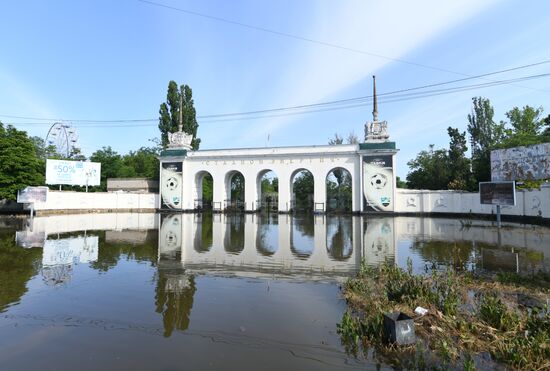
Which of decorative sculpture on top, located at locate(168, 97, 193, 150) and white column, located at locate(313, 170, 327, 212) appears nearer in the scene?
white column, located at locate(313, 170, 327, 212)

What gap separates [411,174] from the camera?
43.9 metres

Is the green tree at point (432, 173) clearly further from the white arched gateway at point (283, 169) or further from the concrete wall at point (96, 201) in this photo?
the concrete wall at point (96, 201)

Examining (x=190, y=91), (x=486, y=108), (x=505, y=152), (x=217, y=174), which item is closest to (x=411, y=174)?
(x=486, y=108)

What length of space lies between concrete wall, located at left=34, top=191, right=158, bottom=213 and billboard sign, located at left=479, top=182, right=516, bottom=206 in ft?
105

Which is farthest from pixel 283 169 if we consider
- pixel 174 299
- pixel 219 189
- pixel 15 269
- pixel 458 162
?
pixel 174 299

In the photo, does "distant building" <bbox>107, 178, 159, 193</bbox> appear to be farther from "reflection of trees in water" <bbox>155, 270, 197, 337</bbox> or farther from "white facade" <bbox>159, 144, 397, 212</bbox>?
"reflection of trees in water" <bbox>155, 270, 197, 337</bbox>

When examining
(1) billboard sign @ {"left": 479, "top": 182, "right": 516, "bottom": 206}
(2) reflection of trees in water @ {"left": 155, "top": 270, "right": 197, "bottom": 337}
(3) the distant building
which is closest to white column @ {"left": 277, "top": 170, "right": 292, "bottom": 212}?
(3) the distant building

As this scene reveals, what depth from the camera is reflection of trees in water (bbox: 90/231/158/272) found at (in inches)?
344

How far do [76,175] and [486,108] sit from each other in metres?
48.7

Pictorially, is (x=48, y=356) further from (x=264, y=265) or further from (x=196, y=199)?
(x=196, y=199)

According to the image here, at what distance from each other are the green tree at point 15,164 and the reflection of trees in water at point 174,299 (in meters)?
27.1

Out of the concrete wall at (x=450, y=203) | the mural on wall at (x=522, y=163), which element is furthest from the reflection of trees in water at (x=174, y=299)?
the concrete wall at (x=450, y=203)

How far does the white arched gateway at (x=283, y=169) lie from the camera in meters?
30.4

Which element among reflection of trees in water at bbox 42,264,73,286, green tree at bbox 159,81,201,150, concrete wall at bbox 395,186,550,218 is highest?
green tree at bbox 159,81,201,150
